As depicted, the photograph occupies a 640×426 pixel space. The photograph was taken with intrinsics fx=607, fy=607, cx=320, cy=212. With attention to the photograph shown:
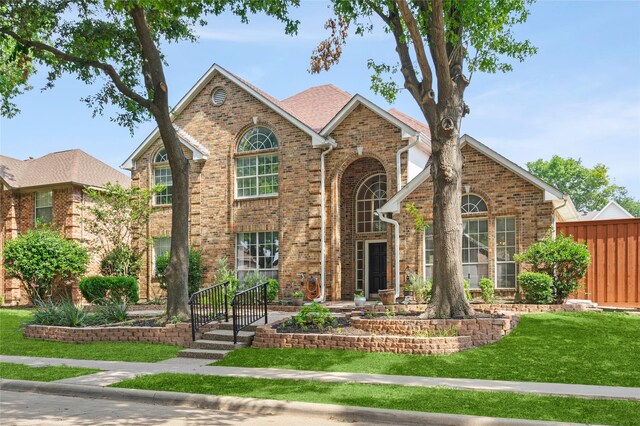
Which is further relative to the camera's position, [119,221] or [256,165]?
[119,221]

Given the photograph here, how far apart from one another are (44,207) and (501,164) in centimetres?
1986

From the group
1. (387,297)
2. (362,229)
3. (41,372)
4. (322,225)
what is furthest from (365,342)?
(362,229)

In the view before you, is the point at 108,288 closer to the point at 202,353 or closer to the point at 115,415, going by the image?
the point at 202,353

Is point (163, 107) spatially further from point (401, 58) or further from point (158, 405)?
point (158, 405)

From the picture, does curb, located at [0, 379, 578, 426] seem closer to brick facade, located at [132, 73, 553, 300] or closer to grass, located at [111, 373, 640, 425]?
grass, located at [111, 373, 640, 425]

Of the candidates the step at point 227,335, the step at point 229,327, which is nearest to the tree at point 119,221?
the step at point 229,327

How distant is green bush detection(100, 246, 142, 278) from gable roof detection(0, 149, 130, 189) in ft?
12.2

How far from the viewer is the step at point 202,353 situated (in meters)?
12.1

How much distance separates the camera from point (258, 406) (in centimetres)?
785

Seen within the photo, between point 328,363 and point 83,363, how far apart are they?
4.82 meters

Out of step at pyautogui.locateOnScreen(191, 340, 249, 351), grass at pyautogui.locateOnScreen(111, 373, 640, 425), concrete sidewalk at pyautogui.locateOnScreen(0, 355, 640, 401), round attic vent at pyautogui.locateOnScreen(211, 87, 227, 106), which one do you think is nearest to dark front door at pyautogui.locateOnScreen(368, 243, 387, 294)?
round attic vent at pyautogui.locateOnScreen(211, 87, 227, 106)

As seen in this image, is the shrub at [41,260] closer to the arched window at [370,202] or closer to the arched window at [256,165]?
the arched window at [256,165]

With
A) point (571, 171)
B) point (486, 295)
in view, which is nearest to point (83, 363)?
point (486, 295)

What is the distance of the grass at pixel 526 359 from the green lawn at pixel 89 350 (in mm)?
1838
